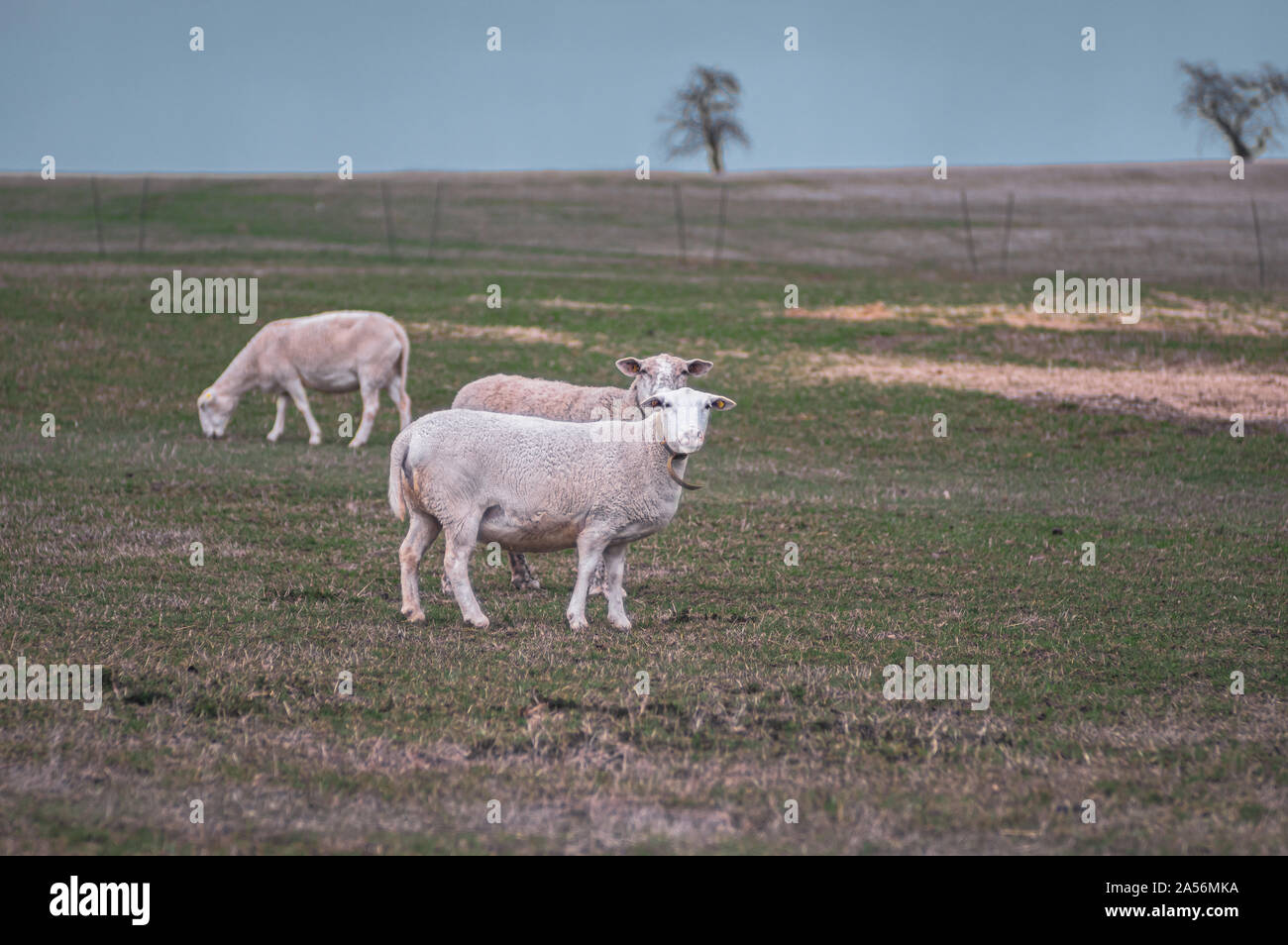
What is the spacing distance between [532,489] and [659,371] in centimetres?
197

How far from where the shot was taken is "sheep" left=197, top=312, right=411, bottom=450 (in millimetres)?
19672

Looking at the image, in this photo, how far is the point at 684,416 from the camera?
8.74 metres

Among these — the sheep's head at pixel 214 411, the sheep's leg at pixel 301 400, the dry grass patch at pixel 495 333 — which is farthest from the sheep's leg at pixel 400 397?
the dry grass patch at pixel 495 333

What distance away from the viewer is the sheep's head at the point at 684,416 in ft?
28.4

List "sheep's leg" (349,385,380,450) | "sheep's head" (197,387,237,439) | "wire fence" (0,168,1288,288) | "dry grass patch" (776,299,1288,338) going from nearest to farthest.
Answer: "sheep's leg" (349,385,380,450)
"sheep's head" (197,387,237,439)
"dry grass patch" (776,299,1288,338)
"wire fence" (0,168,1288,288)

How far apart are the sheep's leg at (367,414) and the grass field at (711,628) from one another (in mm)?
335

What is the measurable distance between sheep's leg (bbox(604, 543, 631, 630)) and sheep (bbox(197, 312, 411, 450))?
10.9 metres

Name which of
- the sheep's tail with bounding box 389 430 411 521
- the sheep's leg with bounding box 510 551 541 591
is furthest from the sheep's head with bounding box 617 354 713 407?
the sheep's tail with bounding box 389 430 411 521

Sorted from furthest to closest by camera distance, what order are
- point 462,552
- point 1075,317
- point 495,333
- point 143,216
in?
point 143,216 → point 1075,317 → point 495,333 → point 462,552

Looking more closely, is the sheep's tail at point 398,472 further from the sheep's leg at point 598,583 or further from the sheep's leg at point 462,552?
the sheep's leg at point 598,583

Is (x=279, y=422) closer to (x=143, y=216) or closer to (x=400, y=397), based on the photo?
(x=400, y=397)

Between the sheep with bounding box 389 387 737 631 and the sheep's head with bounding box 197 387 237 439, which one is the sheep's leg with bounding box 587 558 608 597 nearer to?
the sheep with bounding box 389 387 737 631

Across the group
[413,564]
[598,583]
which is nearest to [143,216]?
[598,583]
